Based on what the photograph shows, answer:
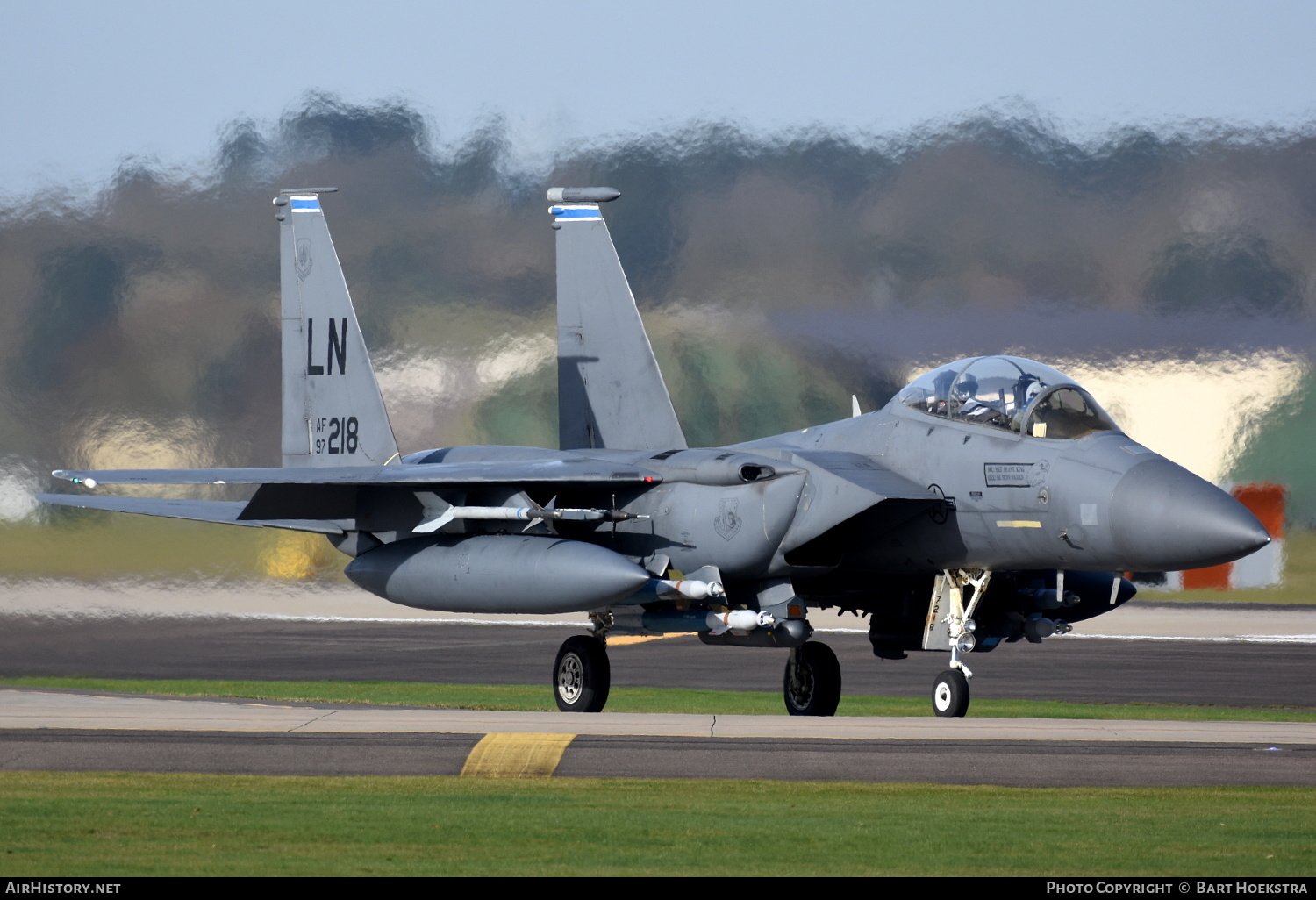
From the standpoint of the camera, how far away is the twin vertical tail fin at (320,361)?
19.2 m

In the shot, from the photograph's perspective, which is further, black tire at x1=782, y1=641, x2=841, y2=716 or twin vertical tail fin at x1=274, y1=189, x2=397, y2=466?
twin vertical tail fin at x1=274, y1=189, x2=397, y2=466

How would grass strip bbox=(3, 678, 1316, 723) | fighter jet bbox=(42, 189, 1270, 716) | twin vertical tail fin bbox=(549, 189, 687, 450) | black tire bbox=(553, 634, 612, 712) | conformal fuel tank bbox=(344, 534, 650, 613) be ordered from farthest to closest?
grass strip bbox=(3, 678, 1316, 723)
twin vertical tail fin bbox=(549, 189, 687, 450)
black tire bbox=(553, 634, 612, 712)
conformal fuel tank bbox=(344, 534, 650, 613)
fighter jet bbox=(42, 189, 1270, 716)

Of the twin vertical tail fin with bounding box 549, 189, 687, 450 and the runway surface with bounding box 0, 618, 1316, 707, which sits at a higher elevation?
the twin vertical tail fin with bounding box 549, 189, 687, 450

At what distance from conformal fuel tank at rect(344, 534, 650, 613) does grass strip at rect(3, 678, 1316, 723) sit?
92.6 inches

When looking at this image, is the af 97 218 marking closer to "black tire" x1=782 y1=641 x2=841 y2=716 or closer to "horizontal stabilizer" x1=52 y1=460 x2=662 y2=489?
"horizontal stabilizer" x1=52 y1=460 x2=662 y2=489

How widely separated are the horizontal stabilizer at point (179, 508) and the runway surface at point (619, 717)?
6.14 feet

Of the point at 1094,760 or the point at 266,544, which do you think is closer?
the point at 1094,760

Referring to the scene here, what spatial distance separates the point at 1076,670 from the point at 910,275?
→ 6866 mm

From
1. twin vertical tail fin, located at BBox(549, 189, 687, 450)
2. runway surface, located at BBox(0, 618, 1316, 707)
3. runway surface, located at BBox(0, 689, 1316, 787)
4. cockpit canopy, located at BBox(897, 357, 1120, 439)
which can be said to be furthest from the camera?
Answer: runway surface, located at BBox(0, 618, 1316, 707)

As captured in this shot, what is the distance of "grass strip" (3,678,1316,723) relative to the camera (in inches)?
772

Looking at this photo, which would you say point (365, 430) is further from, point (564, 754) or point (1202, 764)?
point (1202, 764)

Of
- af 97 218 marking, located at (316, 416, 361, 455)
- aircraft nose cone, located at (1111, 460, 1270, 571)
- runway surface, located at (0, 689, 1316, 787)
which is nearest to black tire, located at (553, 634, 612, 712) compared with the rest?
runway surface, located at (0, 689, 1316, 787)

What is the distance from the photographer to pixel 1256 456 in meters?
23.2
